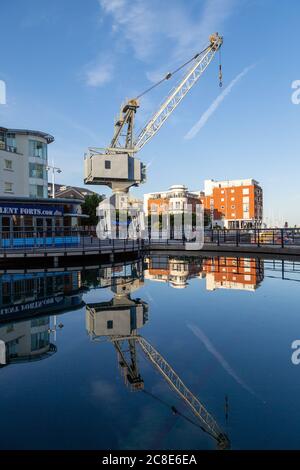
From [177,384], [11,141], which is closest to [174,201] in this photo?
[11,141]

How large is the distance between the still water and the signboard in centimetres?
1430

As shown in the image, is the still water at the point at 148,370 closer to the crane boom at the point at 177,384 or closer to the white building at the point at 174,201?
the crane boom at the point at 177,384

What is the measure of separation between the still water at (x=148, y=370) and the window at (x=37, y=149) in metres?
39.1

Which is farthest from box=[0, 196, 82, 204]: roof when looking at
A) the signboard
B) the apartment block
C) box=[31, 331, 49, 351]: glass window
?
the apartment block

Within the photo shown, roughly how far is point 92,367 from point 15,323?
176 inches

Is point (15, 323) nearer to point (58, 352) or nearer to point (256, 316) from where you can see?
point (58, 352)

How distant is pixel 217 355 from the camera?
699 cm

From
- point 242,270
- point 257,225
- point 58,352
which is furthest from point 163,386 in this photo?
point 257,225

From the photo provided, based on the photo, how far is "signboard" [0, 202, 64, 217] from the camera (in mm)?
25909

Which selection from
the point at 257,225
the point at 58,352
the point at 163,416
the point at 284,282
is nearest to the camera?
the point at 163,416

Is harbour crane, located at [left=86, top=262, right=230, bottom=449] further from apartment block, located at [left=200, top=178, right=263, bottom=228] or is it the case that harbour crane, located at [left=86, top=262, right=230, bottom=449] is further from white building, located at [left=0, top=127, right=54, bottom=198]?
apartment block, located at [left=200, top=178, right=263, bottom=228]

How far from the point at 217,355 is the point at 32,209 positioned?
23709 millimetres

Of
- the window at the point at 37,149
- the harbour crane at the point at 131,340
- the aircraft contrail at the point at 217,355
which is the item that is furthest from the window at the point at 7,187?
the aircraft contrail at the point at 217,355

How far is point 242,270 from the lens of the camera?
20062 millimetres
